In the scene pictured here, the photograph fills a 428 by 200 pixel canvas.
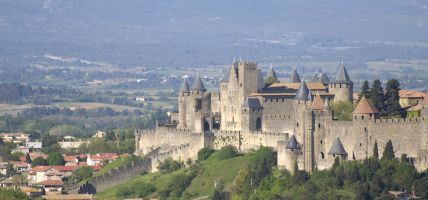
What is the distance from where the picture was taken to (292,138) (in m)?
62.6

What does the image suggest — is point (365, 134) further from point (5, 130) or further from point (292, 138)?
point (5, 130)

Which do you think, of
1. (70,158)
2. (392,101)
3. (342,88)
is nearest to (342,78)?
(342,88)

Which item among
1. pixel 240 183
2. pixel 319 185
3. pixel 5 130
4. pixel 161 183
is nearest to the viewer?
pixel 319 185

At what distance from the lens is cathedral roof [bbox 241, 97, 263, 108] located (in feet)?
222

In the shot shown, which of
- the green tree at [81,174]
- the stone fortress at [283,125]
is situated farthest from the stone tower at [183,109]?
the green tree at [81,174]

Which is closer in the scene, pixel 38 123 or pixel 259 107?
pixel 259 107

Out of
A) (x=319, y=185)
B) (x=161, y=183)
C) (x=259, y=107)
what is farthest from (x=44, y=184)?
(x=319, y=185)

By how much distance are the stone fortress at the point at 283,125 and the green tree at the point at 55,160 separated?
558 centimetres

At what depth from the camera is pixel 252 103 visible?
2665 inches

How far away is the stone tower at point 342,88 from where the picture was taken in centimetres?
6600

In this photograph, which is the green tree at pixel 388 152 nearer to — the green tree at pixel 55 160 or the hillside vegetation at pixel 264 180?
the hillside vegetation at pixel 264 180

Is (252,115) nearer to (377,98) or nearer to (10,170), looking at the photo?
(377,98)

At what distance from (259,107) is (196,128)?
3.58 metres

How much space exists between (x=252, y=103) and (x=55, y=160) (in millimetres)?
15106
